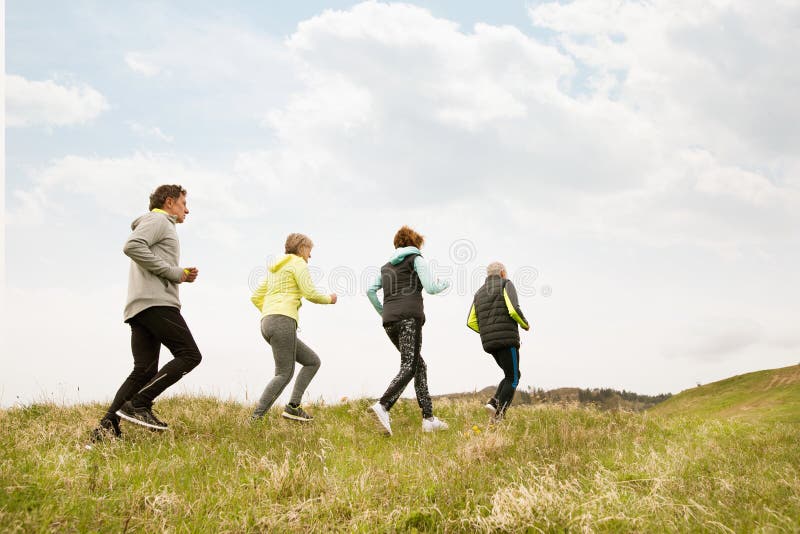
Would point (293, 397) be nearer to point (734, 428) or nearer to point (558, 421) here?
point (558, 421)

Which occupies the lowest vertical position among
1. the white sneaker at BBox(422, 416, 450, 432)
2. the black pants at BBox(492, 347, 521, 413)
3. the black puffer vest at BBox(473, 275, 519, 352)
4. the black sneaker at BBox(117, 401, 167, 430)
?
the white sneaker at BBox(422, 416, 450, 432)

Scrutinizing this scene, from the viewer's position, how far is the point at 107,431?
20.6ft

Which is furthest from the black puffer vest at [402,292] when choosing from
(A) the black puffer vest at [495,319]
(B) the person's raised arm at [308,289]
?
(A) the black puffer vest at [495,319]

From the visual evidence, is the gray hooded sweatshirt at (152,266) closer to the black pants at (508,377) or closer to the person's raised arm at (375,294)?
the person's raised arm at (375,294)

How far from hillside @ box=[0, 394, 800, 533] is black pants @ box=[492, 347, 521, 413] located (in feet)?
3.06

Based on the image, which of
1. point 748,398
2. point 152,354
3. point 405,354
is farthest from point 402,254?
point 748,398

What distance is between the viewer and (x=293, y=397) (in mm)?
8430

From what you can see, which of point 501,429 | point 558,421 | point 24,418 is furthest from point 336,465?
point 24,418

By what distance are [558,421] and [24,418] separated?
8.40 m

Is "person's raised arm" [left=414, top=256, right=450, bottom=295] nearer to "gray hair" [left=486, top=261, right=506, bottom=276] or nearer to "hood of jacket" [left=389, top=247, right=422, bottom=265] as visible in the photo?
"hood of jacket" [left=389, top=247, right=422, bottom=265]

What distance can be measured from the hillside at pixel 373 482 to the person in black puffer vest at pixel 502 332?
0.96 metres

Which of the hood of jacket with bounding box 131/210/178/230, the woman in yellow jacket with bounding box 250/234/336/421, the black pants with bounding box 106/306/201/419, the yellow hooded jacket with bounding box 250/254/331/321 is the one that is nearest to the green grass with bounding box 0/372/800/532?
the black pants with bounding box 106/306/201/419

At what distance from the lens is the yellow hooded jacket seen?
304 inches

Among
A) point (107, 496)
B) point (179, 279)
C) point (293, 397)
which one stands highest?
point (179, 279)
